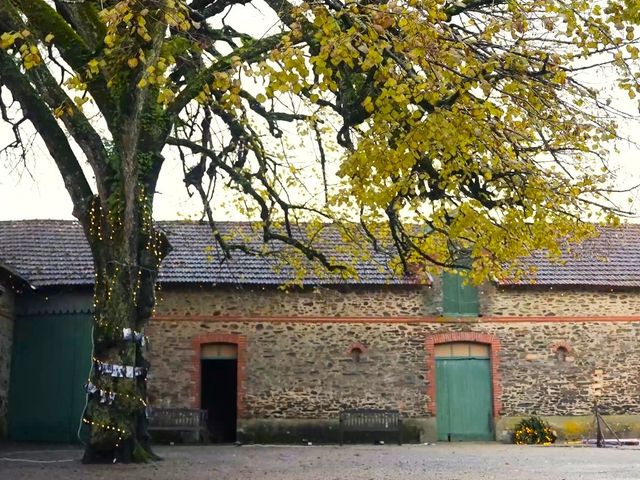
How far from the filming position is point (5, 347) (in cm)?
1900

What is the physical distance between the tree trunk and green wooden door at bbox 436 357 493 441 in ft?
35.0

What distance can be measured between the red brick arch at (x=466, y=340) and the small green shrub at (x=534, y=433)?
2.27 feet

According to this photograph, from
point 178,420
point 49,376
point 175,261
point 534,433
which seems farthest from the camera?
point 175,261

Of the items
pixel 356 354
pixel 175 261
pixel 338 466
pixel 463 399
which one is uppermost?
pixel 175 261

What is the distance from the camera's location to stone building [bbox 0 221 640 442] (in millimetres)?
19500

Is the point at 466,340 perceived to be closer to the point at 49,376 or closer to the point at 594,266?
the point at 594,266

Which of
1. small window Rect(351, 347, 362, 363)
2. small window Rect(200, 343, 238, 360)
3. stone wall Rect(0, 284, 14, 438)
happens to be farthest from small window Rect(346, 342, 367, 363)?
stone wall Rect(0, 284, 14, 438)

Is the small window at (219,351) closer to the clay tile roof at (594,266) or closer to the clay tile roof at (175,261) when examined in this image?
the clay tile roof at (175,261)

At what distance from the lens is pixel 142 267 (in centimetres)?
1125

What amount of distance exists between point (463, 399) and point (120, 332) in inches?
469

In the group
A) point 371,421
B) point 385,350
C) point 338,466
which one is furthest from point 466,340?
point 338,466

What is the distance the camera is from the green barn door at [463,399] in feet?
66.9

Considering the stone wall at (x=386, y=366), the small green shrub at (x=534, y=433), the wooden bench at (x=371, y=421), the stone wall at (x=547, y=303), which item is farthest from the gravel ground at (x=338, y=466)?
the stone wall at (x=547, y=303)

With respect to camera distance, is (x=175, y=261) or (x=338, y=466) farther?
(x=175, y=261)
